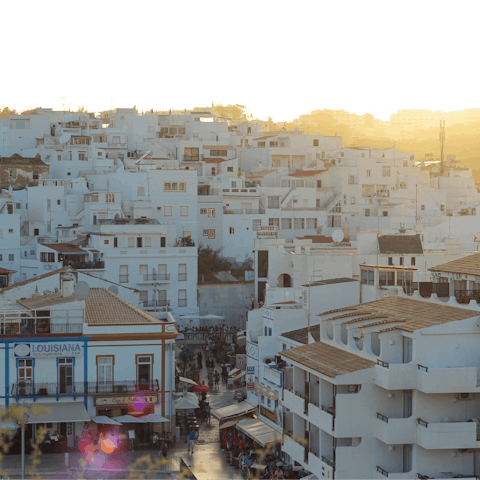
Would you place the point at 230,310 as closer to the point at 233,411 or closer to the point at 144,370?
the point at 233,411

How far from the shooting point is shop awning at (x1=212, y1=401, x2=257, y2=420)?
36.4 m

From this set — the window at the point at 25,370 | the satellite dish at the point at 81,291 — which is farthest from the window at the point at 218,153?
the window at the point at 25,370

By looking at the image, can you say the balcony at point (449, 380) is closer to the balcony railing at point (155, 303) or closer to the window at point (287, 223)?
the balcony railing at point (155, 303)

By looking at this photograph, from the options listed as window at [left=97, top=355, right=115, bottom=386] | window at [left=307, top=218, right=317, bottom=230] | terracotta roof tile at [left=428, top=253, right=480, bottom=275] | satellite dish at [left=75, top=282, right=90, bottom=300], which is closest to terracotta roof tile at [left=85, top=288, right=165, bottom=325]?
satellite dish at [left=75, top=282, right=90, bottom=300]

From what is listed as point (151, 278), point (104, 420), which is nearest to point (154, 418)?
point (104, 420)

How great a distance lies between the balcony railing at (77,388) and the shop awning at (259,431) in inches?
145

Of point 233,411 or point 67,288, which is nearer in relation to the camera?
point 67,288

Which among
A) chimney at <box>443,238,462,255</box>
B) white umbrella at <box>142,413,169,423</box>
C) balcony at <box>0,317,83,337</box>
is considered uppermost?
chimney at <box>443,238,462,255</box>

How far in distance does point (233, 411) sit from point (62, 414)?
7.58 meters

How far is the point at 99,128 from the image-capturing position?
86.9 metres

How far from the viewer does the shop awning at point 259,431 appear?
1271 inches

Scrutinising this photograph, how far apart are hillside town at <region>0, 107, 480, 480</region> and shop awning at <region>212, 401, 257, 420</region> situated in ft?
0.34

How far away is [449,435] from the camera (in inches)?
972

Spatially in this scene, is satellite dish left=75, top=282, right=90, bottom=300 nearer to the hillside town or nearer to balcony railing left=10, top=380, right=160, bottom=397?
the hillside town
